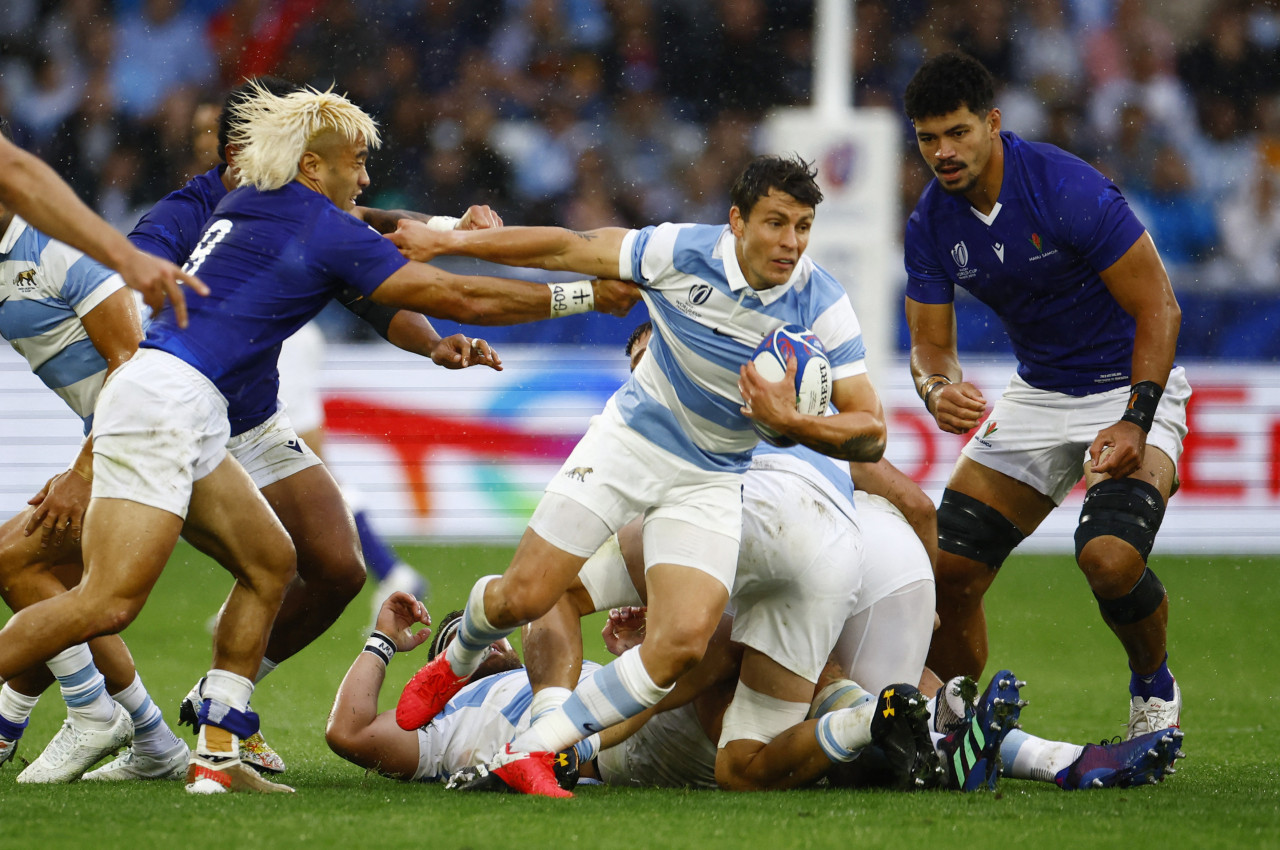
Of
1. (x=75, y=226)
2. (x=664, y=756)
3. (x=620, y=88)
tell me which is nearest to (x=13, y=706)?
(x=75, y=226)

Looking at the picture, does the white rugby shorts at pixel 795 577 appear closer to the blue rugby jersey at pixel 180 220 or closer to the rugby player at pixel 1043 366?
the rugby player at pixel 1043 366

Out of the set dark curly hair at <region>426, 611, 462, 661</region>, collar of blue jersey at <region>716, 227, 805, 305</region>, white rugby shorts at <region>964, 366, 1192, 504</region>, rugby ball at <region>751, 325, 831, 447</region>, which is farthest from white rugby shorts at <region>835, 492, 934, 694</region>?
dark curly hair at <region>426, 611, 462, 661</region>

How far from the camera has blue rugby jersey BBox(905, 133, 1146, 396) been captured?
5.54 meters

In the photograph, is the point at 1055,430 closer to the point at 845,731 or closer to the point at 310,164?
the point at 845,731

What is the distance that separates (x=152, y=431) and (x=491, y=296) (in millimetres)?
1184

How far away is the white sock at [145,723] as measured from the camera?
5.16 m

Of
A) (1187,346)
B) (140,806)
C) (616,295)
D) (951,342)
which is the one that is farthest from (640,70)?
(140,806)

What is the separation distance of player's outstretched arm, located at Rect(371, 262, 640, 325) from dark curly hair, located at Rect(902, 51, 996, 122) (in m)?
1.47

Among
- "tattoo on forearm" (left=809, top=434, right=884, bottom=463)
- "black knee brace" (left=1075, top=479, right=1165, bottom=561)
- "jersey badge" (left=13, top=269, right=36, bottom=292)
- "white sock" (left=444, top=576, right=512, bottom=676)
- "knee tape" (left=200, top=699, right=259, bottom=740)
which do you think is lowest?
"knee tape" (left=200, top=699, right=259, bottom=740)

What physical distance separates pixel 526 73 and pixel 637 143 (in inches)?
52.5

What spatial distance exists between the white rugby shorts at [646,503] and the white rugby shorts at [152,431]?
1.12 m

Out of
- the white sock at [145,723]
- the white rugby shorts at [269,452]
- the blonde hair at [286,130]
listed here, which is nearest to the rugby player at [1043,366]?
the blonde hair at [286,130]

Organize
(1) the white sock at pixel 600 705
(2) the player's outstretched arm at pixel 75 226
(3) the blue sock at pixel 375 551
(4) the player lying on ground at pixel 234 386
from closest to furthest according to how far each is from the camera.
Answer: (2) the player's outstretched arm at pixel 75 226
(4) the player lying on ground at pixel 234 386
(1) the white sock at pixel 600 705
(3) the blue sock at pixel 375 551

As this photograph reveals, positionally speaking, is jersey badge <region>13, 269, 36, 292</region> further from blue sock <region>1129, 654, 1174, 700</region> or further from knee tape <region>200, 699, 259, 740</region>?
blue sock <region>1129, 654, 1174, 700</region>
